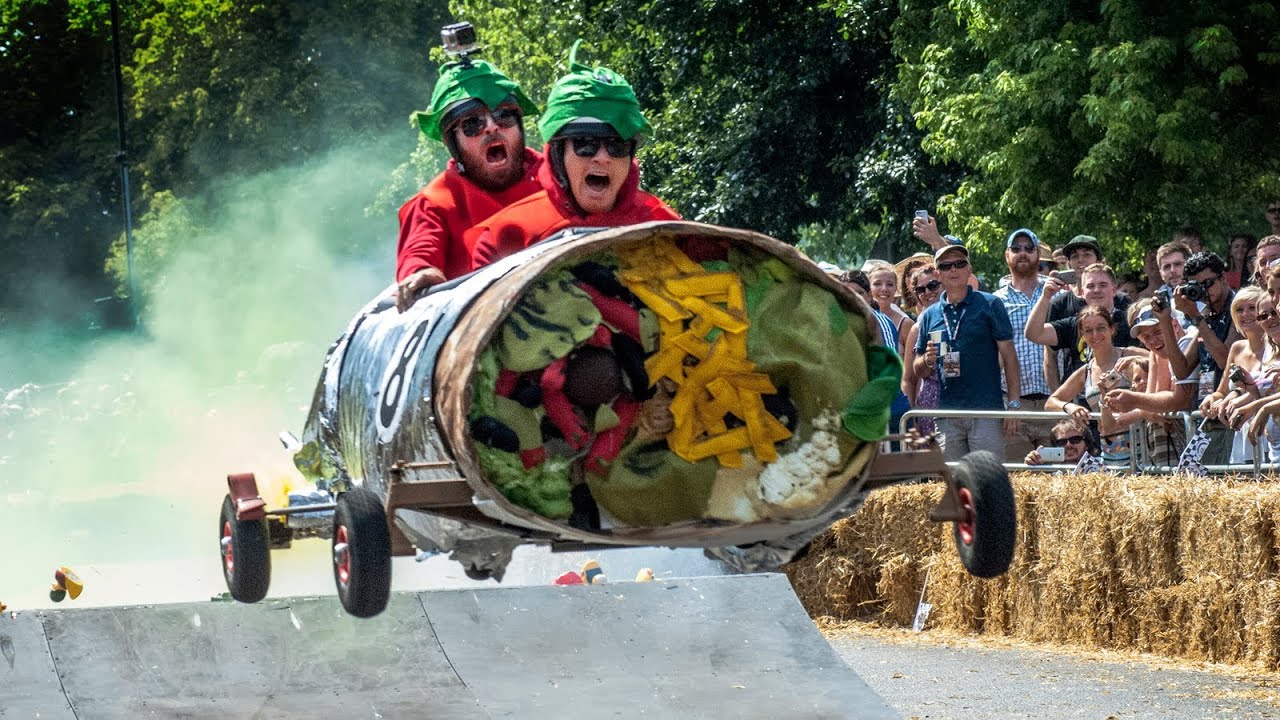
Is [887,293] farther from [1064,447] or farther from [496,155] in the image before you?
[496,155]

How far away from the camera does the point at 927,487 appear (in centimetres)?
1388

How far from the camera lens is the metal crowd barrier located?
34.7ft

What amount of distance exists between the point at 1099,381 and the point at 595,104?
5.75 metres

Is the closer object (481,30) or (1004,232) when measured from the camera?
(1004,232)

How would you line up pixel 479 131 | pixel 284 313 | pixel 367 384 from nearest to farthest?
pixel 367 384, pixel 479 131, pixel 284 313

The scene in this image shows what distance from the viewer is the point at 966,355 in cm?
1209

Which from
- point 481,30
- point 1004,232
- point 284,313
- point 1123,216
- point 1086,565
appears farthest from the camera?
point 284,313

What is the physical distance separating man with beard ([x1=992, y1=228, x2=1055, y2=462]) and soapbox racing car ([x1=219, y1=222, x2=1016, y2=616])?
646cm

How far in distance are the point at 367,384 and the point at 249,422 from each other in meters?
29.7

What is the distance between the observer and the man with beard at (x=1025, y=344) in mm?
12461

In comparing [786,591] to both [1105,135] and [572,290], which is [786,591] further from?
[1105,135]

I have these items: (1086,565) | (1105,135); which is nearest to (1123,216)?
(1105,135)

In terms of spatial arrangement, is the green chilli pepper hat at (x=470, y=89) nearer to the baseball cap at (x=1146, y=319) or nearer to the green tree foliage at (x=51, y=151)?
the baseball cap at (x=1146, y=319)

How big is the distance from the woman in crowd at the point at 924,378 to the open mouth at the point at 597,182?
5.36m
